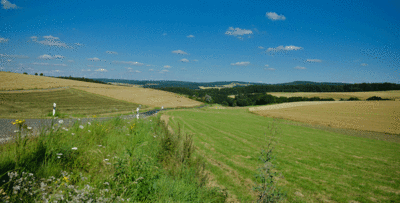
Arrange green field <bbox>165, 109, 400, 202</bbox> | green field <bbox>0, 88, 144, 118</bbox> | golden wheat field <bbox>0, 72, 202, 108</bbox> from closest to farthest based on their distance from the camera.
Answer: green field <bbox>165, 109, 400, 202</bbox> < green field <bbox>0, 88, 144, 118</bbox> < golden wheat field <bbox>0, 72, 202, 108</bbox>

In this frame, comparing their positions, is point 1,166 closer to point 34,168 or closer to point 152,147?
point 34,168

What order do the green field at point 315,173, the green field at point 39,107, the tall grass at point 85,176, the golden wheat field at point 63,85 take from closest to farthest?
the tall grass at point 85,176
the green field at point 315,173
the green field at point 39,107
the golden wheat field at point 63,85

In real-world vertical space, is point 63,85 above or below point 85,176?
above

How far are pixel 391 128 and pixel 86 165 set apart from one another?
33219 millimetres

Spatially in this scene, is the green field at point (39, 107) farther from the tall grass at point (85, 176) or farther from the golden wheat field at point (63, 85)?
the golden wheat field at point (63, 85)

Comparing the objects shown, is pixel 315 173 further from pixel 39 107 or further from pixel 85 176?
pixel 39 107

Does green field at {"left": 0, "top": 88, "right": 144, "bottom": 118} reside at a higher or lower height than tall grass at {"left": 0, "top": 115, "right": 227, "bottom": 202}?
lower

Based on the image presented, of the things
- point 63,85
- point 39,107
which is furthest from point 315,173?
point 63,85

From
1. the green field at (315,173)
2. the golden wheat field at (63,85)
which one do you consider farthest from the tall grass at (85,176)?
the golden wheat field at (63,85)

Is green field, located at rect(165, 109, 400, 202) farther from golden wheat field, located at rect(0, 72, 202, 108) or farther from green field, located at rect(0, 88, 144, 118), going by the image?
golden wheat field, located at rect(0, 72, 202, 108)

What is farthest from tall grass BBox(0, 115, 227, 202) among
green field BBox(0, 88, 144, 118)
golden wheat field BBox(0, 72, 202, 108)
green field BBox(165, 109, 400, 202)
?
golden wheat field BBox(0, 72, 202, 108)

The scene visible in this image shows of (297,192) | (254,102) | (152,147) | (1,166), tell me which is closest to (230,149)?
(297,192)

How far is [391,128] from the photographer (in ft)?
76.0

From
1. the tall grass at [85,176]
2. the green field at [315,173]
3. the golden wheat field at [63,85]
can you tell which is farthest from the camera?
the golden wheat field at [63,85]
